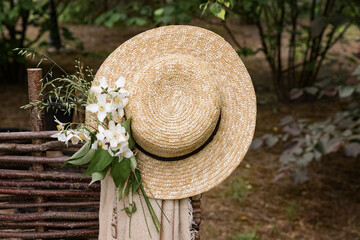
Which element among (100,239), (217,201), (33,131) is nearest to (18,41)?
(217,201)

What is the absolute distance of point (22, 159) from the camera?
207cm

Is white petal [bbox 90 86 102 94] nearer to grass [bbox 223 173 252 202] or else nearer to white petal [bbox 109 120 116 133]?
white petal [bbox 109 120 116 133]

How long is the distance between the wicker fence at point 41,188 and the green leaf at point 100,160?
298 millimetres

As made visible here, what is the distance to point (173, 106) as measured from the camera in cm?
178

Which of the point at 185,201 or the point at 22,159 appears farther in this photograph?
the point at 22,159

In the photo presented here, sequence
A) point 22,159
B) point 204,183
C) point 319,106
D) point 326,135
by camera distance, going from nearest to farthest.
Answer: point 204,183 < point 22,159 < point 326,135 < point 319,106

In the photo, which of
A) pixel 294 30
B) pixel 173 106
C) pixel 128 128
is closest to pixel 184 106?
pixel 173 106

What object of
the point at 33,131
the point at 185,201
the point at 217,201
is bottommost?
the point at 217,201

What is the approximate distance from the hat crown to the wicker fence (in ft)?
1.44

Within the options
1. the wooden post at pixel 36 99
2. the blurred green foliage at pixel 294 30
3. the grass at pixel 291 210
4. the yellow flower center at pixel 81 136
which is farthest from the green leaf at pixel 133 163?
the blurred green foliage at pixel 294 30

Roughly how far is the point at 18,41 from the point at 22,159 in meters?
4.00

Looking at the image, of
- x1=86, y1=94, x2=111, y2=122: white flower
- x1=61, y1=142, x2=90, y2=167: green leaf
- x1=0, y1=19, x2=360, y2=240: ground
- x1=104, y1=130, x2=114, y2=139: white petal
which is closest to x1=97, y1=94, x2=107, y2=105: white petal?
x1=86, y1=94, x2=111, y2=122: white flower

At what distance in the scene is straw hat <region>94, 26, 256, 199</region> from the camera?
173cm

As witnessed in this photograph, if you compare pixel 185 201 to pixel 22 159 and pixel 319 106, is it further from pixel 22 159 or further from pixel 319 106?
pixel 319 106
